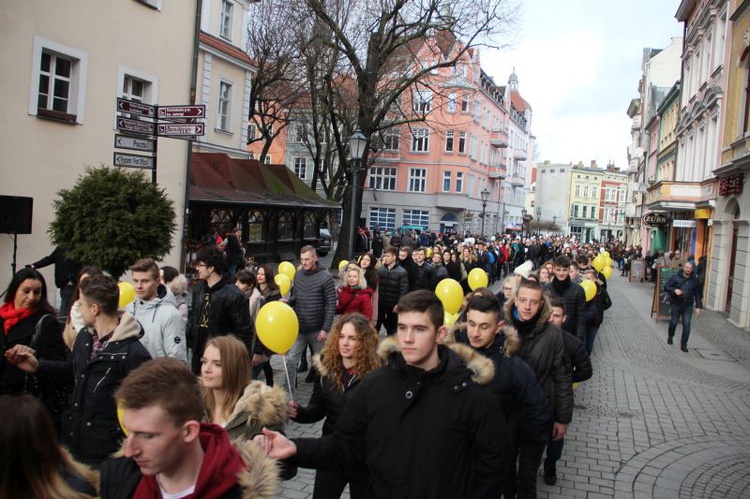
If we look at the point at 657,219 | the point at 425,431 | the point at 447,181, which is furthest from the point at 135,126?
the point at 447,181

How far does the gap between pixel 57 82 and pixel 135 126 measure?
246 inches

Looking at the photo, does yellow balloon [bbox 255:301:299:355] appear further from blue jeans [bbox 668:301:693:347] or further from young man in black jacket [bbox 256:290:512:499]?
blue jeans [bbox 668:301:693:347]

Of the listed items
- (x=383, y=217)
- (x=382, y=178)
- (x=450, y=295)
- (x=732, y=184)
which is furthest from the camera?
(x=382, y=178)

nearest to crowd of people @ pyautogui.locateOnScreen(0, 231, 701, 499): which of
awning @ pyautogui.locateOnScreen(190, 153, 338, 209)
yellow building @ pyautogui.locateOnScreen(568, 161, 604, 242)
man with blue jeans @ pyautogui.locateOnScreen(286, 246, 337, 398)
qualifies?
man with blue jeans @ pyautogui.locateOnScreen(286, 246, 337, 398)

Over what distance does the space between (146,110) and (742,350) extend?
1290cm

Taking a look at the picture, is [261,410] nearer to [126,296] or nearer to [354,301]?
[126,296]

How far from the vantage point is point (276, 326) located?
636cm

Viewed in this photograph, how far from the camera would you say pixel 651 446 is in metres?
6.89

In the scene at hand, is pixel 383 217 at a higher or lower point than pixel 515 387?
Result: higher

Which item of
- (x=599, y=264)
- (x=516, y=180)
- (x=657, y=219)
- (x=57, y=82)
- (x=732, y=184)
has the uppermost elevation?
(x=516, y=180)

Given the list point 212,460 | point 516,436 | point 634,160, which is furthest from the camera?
point 634,160

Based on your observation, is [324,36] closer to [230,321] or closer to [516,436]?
[230,321]

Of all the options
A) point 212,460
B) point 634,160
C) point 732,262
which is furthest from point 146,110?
point 634,160

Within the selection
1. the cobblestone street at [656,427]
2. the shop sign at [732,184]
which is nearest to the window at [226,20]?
the cobblestone street at [656,427]
